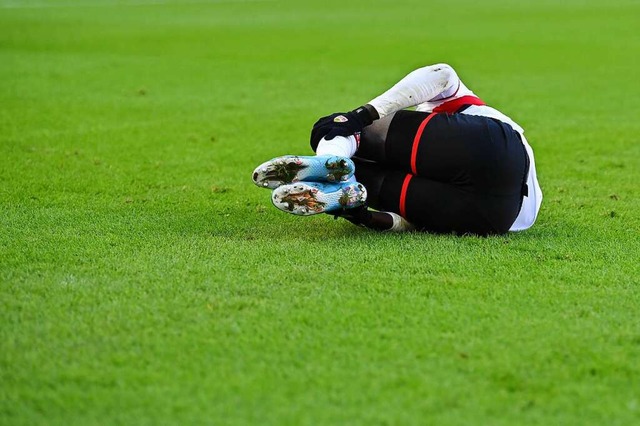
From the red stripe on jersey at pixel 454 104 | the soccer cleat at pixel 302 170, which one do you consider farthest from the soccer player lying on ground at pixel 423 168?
the red stripe on jersey at pixel 454 104

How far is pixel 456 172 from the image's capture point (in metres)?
5.19

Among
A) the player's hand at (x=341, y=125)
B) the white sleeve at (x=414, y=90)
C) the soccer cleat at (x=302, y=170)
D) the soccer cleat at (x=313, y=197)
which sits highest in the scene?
the white sleeve at (x=414, y=90)

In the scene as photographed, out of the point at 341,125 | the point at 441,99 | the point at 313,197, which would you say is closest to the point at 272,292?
the point at 313,197

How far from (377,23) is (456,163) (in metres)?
18.4

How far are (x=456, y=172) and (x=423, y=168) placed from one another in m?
0.17

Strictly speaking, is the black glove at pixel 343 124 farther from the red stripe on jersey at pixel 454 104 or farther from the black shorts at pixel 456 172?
the red stripe on jersey at pixel 454 104

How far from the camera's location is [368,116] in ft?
17.5

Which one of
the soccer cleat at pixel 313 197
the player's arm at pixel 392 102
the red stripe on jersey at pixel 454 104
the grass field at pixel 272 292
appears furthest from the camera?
the red stripe on jersey at pixel 454 104

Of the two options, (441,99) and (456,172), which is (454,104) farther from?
(456,172)

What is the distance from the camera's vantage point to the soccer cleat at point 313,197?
4.84 meters

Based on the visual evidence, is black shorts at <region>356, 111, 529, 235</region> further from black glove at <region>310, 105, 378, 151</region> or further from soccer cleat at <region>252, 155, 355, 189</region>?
soccer cleat at <region>252, 155, 355, 189</region>

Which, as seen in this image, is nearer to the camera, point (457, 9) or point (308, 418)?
point (308, 418)

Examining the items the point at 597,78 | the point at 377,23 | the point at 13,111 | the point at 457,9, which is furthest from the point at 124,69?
the point at 457,9

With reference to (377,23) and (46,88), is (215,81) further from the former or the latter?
(377,23)
